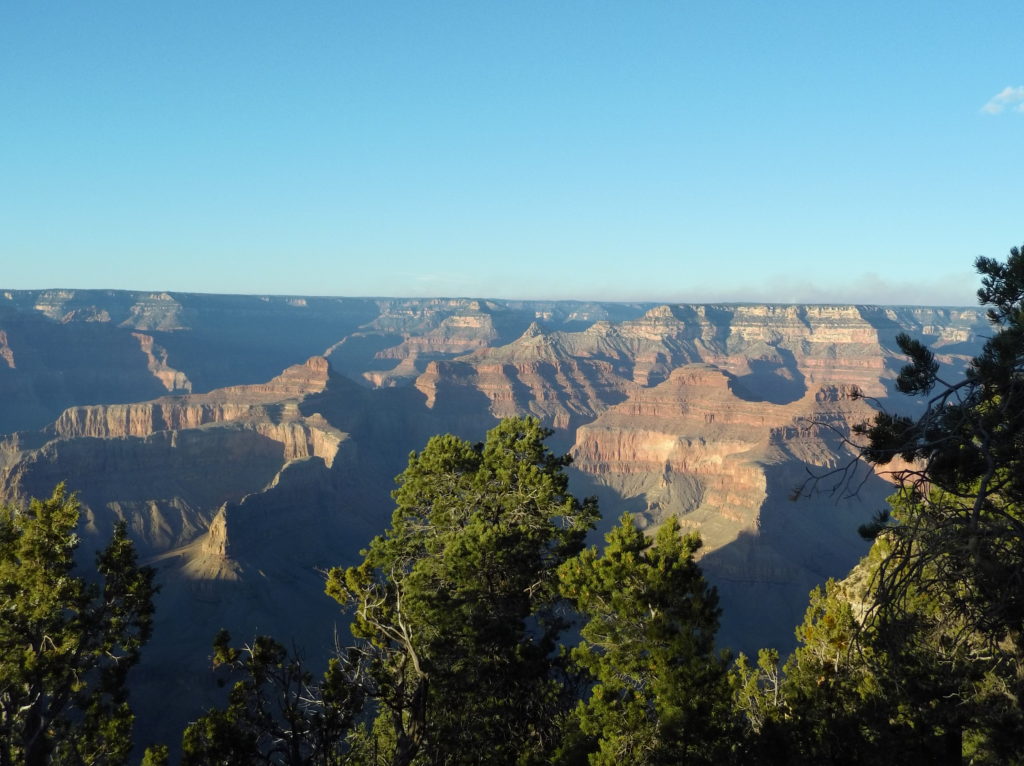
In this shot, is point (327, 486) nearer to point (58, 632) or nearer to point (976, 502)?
point (58, 632)

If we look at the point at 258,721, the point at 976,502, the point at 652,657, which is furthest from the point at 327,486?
the point at 976,502

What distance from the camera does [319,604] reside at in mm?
83312

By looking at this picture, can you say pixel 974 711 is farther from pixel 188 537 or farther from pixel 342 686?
pixel 188 537

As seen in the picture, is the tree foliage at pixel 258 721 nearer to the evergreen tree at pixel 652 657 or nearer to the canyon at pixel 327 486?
the evergreen tree at pixel 652 657

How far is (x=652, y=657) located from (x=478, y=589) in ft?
21.6

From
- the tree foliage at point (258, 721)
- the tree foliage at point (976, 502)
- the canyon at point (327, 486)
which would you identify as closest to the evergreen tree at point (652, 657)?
the tree foliage at point (976, 502)

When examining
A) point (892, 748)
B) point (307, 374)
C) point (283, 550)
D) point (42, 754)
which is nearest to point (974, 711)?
point (892, 748)

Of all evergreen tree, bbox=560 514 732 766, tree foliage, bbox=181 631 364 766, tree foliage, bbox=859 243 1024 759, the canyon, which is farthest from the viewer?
the canyon

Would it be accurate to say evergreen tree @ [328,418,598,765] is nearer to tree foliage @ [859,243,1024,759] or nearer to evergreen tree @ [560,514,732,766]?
evergreen tree @ [560,514,732,766]

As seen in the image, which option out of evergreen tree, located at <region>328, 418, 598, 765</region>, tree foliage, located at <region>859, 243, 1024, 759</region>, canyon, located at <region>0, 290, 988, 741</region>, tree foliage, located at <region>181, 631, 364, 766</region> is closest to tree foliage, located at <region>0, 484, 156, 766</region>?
tree foliage, located at <region>181, 631, 364, 766</region>

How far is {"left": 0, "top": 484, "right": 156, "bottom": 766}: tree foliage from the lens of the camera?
1631 cm

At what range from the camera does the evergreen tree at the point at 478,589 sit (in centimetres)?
2064

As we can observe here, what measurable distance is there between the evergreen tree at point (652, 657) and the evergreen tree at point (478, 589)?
3072 millimetres

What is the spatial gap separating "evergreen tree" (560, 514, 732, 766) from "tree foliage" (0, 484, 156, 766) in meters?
11.1
